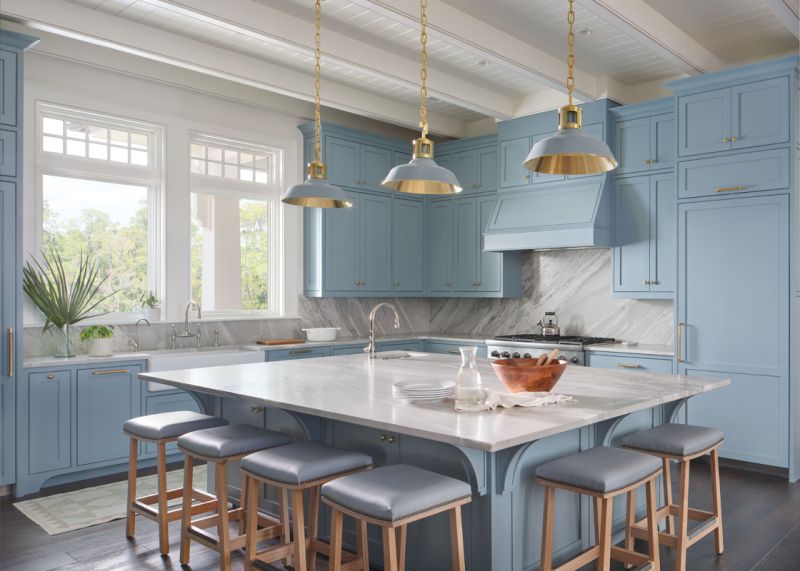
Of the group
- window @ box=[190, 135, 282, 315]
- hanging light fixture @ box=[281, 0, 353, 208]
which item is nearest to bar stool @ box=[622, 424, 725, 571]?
hanging light fixture @ box=[281, 0, 353, 208]

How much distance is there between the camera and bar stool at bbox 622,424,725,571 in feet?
9.91

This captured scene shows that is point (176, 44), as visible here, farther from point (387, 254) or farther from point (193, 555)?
point (193, 555)

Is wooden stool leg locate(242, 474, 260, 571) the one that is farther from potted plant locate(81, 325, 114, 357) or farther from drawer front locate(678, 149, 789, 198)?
drawer front locate(678, 149, 789, 198)

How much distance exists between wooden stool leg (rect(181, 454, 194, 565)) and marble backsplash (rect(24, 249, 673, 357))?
2.31 meters

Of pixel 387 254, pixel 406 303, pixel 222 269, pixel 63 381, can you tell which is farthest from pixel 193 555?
pixel 406 303

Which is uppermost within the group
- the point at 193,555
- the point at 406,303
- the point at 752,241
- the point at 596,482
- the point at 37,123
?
the point at 37,123

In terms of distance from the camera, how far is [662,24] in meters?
4.66

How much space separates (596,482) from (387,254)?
4.71 m

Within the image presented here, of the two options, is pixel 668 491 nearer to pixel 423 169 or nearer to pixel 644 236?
pixel 423 169

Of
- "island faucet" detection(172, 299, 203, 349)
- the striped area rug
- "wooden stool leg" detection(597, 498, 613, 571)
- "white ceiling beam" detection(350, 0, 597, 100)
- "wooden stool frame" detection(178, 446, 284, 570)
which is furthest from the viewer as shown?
"island faucet" detection(172, 299, 203, 349)

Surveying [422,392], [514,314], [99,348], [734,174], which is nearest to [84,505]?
[99,348]

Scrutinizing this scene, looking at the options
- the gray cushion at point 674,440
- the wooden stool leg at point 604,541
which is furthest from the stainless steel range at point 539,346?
the wooden stool leg at point 604,541

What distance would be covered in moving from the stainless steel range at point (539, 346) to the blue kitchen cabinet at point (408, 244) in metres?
1.31

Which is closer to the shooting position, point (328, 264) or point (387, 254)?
point (328, 264)
